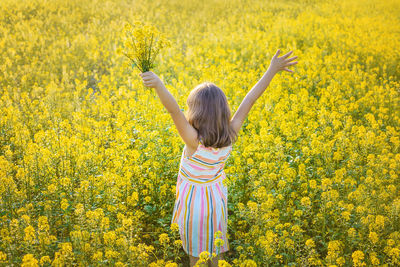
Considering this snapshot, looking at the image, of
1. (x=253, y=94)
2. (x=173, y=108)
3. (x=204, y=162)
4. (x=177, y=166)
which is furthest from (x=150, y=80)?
(x=177, y=166)

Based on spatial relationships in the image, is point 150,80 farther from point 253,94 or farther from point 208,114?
point 253,94

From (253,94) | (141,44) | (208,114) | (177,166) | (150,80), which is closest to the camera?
(150,80)

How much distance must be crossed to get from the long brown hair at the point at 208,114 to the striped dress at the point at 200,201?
0.14 m

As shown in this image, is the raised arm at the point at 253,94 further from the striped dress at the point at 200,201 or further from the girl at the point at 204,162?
the striped dress at the point at 200,201

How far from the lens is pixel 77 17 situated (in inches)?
511

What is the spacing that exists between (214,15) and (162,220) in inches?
556

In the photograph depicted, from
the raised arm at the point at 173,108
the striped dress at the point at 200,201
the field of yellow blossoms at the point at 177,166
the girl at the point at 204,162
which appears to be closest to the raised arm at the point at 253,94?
the girl at the point at 204,162

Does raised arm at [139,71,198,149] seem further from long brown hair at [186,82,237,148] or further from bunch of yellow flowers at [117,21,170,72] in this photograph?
bunch of yellow flowers at [117,21,170,72]

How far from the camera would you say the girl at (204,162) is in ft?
7.26

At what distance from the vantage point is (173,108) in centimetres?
199

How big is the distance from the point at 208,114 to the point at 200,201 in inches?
27.4

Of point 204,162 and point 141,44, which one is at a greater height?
point 141,44

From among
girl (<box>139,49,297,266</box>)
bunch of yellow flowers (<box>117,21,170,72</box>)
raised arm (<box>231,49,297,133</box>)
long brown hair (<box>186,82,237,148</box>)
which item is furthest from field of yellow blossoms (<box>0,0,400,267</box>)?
raised arm (<box>231,49,297,133</box>)

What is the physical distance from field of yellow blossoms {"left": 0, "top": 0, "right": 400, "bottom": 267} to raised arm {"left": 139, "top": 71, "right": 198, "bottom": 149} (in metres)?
0.30
